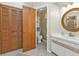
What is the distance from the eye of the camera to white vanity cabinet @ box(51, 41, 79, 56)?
1.63m

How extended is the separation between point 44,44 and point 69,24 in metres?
0.52

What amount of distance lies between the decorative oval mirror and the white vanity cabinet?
12.6 inches

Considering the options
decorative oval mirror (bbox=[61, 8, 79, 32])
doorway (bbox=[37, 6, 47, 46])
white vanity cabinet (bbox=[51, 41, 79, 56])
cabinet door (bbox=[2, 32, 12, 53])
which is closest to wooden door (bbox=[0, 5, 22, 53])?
cabinet door (bbox=[2, 32, 12, 53])

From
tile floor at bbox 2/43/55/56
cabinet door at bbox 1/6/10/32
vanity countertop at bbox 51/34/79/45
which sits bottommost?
tile floor at bbox 2/43/55/56

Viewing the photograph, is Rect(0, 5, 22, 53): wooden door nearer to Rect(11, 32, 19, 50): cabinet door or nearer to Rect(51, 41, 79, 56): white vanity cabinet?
Rect(11, 32, 19, 50): cabinet door

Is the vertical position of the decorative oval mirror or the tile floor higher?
the decorative oval mirror

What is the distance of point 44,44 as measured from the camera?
5.82ft

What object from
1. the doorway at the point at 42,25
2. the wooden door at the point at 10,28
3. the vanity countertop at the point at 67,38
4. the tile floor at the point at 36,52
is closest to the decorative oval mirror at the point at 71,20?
the vanity countertop at the point at 67,38

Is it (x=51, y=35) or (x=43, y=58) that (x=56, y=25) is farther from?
(x=43, y=58)

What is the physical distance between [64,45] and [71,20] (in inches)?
16.3

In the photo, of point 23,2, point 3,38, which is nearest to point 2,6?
point 23,2

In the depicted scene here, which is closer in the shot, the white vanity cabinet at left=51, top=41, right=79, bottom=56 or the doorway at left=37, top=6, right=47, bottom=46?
the white vanity cabinet at left=51, top=41, right=79, bottom=56

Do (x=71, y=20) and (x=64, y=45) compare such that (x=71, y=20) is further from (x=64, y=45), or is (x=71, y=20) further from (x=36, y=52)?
(x=36, y=52)

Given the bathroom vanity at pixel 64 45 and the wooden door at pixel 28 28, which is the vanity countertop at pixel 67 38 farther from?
the wooden door at pixel 28 28
